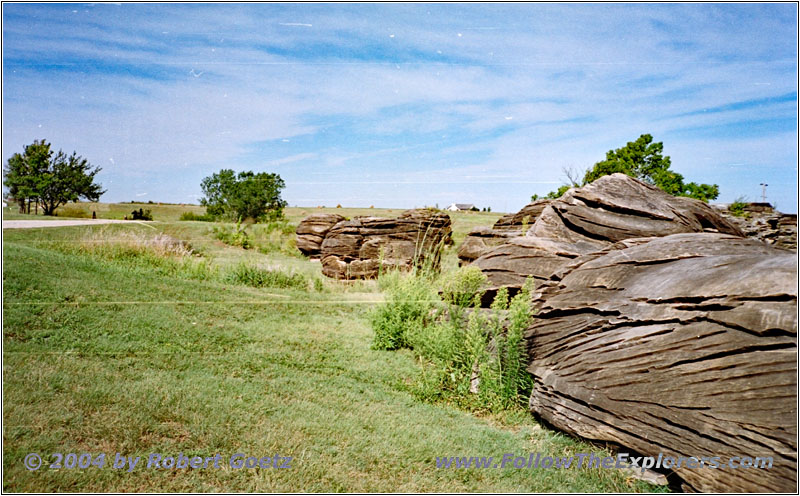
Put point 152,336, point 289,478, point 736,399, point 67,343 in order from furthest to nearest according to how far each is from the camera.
Result: point 152,336 → point 67,343 → point 289,478 → point 736,399

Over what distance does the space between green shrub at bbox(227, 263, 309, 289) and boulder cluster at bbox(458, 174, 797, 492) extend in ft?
14.2

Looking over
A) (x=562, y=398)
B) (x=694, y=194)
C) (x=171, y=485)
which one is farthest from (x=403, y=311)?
(x=694, y=194)

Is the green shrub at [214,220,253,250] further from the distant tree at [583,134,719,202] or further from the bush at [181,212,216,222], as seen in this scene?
the distant tree at [583,134,719,202]

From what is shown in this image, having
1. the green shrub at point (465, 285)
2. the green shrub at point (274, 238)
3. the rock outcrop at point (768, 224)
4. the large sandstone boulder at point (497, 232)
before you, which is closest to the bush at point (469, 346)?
the green shrub at point (465, 285)

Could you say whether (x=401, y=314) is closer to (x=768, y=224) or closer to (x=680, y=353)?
(x=680, y=353)

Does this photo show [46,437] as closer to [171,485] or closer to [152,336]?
[171,485]

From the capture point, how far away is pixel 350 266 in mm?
10344

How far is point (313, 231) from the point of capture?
12.7 m

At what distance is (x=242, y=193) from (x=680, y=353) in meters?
4.69

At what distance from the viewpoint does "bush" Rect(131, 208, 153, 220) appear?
5.47 meters

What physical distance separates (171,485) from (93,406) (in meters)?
0.90

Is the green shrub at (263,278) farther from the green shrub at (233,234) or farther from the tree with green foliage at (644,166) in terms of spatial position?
the tree with green foliage at (644,166)

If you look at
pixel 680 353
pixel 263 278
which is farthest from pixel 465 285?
pixel 263 278

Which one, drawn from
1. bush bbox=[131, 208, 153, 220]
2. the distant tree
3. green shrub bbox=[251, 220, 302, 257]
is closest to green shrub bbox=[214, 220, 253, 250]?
green shrub bbox=[251, 220, 302, 257]
